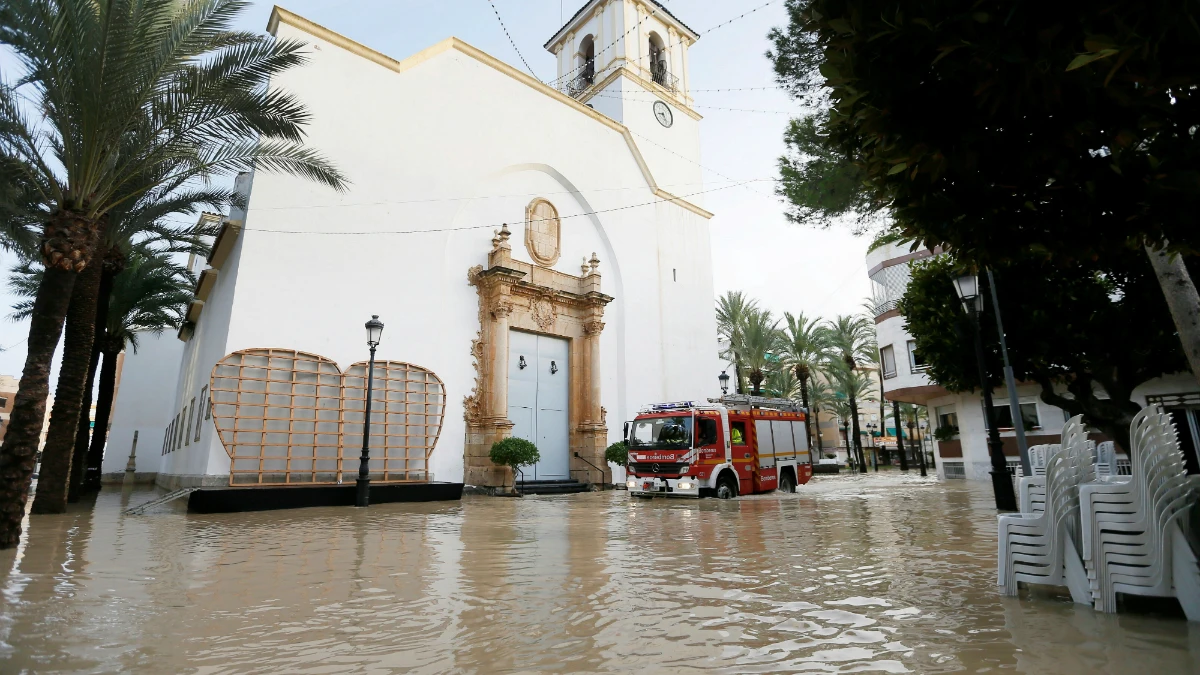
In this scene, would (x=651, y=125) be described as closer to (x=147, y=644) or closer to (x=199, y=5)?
(x=199, y=5)

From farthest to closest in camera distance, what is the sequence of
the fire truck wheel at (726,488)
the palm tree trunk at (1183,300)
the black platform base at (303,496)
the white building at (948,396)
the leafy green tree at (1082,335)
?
the white building at (948,396)
the fire truck wheel at (726,488)
the leafy green tree at (1082,335)
the black platform base at (303,496)
the palm tree trunk at (1183,300)

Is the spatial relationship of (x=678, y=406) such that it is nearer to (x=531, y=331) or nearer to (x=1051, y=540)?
(x=531, y=331)

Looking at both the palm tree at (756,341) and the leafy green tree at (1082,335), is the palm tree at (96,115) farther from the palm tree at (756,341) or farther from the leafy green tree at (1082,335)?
the palm tree at (756,341)

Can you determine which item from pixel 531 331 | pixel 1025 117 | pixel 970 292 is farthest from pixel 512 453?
pixel 1025 117

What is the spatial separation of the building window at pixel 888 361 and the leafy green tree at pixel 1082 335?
49.7 ft

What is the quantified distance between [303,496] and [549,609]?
10.1 meters

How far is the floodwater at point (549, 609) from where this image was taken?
304 cm

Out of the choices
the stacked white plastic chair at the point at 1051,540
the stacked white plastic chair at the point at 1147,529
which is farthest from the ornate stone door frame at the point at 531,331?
the stacked white plastic chair at the point at 1147,529

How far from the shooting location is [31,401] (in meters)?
7.67

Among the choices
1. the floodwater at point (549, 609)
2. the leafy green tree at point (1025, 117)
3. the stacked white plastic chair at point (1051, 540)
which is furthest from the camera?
the stacked white plastic chair at point (1051, 540)

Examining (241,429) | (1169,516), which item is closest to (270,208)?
(241,429)

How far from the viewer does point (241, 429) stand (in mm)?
13219

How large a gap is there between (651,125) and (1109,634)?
25.2 meters

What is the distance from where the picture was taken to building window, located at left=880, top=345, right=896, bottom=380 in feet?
→ 91.1
